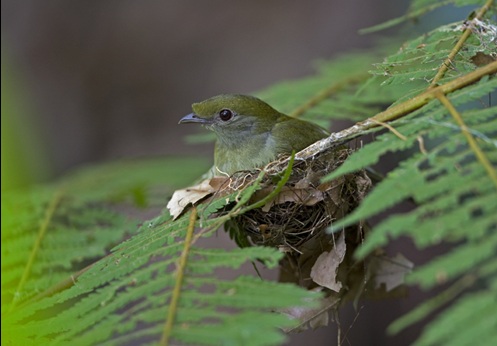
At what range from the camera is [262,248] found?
6.52 feet

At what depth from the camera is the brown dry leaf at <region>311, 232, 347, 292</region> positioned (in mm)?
2740

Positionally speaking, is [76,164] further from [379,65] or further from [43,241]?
[379,65]

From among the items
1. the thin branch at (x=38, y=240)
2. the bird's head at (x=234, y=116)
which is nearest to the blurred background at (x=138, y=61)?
the bird's head at (x=234, y=116)

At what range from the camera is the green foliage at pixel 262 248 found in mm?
1384

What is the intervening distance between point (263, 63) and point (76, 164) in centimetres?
244

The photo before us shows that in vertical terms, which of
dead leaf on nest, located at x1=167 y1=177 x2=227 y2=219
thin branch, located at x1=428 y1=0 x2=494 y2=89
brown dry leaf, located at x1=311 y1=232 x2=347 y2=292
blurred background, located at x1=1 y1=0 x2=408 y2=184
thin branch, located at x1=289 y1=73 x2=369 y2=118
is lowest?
brown dry leaf, located at x1=311 y1=232 x2=347 y2=292

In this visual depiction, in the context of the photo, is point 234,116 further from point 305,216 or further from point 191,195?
point 191,195

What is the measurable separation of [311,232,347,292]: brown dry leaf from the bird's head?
4.28 feet

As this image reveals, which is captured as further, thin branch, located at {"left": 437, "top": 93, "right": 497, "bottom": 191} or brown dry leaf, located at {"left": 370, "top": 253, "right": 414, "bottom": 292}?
brown dry leaf, located at {"left": 370, "top": 253, "right": 414, "bottom": 292}

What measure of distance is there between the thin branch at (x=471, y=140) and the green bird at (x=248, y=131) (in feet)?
4.96

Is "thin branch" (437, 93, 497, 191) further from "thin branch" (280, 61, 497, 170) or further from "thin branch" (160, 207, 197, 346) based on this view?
"thin branch" (160, 207, 197, 346)

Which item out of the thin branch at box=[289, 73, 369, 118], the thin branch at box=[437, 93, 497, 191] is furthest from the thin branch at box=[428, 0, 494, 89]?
the thin branch at box=[289, 73, 369, 118]

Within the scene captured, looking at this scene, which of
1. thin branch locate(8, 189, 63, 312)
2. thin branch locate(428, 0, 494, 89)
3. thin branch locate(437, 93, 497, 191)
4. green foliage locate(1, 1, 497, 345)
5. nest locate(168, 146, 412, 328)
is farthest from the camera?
thin branch locate(8, 189, 63, 312)

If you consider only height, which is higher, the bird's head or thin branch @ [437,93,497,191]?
the bird's head
